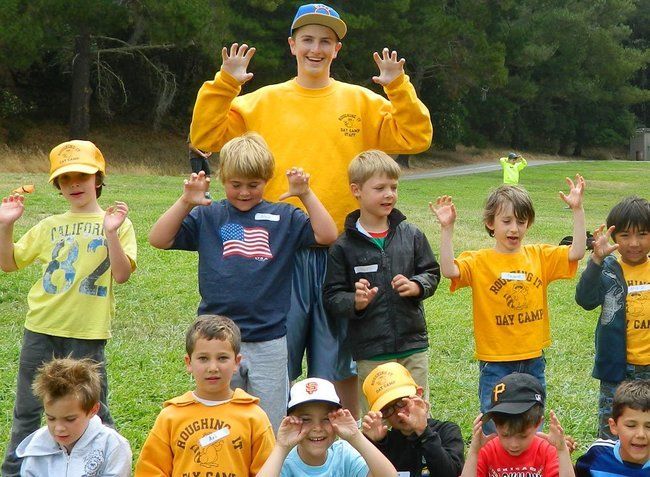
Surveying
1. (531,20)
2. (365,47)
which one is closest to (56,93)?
(365,47)

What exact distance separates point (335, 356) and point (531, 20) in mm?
46245

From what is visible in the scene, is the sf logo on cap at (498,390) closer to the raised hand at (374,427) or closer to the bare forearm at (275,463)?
the raised hand at (374,427)

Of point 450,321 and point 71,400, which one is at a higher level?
point 450,321

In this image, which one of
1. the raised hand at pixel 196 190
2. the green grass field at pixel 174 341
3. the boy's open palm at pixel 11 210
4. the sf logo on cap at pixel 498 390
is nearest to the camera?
the sf logo on cap at pixel 498 390

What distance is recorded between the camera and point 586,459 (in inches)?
154

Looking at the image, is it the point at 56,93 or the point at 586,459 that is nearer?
the point at 586,459

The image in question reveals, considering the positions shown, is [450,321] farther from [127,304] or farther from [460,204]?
[460,204]

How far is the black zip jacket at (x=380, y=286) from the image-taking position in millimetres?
4277

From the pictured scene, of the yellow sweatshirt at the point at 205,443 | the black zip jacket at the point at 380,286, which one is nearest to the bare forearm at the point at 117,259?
the yellow sweatshirt at the point at 205,443

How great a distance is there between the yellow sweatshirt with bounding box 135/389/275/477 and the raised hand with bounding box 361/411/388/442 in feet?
1.26

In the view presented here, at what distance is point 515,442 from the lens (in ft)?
12.6

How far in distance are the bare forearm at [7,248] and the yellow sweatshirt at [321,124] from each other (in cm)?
97

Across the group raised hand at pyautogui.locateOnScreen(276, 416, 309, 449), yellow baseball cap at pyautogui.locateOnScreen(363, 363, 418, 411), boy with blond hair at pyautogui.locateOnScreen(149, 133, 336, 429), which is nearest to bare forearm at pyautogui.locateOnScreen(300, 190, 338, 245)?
boy with blond hair at pyautogui.locateOnScreen(149, 133, 336, 429)

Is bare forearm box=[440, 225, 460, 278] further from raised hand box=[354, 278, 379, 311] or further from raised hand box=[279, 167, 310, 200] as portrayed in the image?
raised hand box=[279, 167, 310, 200]
